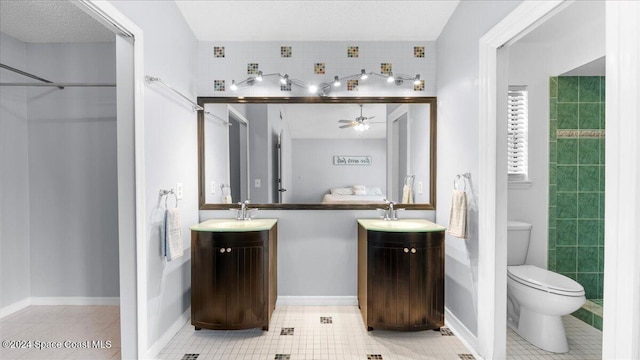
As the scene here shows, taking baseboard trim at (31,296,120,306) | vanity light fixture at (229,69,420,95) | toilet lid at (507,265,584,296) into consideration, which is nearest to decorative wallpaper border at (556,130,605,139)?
toilet lid at (507,265,584,296)

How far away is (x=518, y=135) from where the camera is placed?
8.88 feet

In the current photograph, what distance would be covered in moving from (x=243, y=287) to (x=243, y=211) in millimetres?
698

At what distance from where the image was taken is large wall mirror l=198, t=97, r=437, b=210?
277 cm

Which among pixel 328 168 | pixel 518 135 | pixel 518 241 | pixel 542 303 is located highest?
pixel 518 135

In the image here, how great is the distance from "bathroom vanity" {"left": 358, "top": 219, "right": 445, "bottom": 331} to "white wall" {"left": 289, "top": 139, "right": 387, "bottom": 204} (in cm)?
69

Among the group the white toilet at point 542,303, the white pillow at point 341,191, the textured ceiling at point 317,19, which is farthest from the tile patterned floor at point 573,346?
the textured ceiling at point 317,19

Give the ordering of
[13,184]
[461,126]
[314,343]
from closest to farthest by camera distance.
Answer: [314,343] < [461,126] < [13,184]

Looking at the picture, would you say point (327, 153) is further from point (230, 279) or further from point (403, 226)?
point (230, 279)

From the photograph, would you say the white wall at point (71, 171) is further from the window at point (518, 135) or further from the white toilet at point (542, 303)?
the window at point (518, 135)

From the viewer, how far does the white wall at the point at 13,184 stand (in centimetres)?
258

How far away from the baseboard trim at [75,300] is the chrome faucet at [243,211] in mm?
1360

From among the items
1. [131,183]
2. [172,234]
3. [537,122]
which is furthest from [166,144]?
[537,122]

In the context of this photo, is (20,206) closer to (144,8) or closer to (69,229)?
(69,229)

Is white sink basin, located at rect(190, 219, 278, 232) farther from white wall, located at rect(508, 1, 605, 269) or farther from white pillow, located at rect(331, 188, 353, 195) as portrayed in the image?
white wall, located at rect(508, 1, 605, 269)
